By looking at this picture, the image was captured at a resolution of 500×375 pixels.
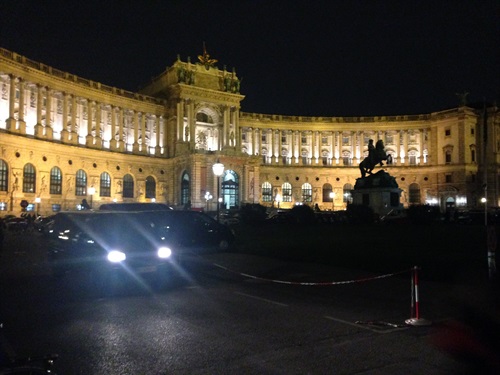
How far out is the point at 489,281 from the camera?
14555 millimetres

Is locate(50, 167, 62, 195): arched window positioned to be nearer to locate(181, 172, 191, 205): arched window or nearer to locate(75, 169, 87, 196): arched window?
locate(75, 169, 87, 196): arched window

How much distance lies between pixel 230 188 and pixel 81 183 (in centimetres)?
2339

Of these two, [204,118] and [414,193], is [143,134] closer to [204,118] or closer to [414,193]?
[204,118]

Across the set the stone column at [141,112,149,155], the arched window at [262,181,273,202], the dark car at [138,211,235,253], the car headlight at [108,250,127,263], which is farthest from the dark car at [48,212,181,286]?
the arched window at [262,181,273,202]

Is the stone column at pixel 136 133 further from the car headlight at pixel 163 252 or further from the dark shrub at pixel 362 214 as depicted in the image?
the car headlight at pixel 163 252

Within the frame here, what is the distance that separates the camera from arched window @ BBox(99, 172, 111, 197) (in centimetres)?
7300

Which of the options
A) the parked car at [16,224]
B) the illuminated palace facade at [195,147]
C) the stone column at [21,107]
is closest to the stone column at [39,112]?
the illuminated palace facade at [195,147]

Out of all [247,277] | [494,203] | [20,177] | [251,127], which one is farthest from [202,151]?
[247,277]

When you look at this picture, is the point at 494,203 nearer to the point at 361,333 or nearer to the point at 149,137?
the point at 149,137

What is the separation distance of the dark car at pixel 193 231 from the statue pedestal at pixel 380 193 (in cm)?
2210

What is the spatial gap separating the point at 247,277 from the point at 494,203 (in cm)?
8853

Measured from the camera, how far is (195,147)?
83.5 m

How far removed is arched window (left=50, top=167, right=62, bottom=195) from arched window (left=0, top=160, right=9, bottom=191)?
7.48 m

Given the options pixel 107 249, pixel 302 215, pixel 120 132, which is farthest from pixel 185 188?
pixel 107 249
